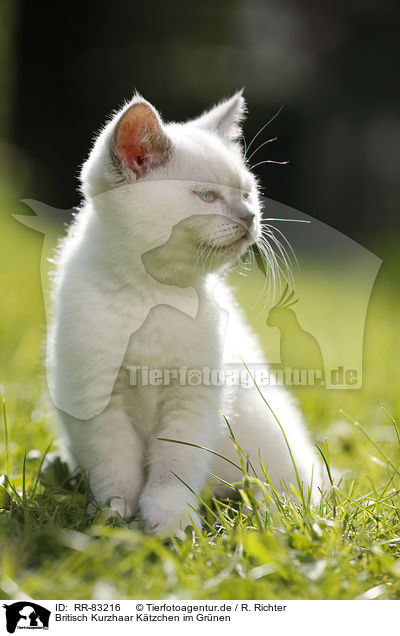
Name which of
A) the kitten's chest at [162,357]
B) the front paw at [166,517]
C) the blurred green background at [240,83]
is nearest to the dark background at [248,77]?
the blurred green background at [240,83]

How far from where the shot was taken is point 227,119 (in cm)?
215

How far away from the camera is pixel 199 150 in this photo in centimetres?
186

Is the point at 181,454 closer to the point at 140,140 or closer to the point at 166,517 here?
the point at 166,517

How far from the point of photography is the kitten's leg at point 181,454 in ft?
5.42

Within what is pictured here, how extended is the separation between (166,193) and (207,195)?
12cm

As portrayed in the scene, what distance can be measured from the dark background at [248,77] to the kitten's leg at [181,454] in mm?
4264

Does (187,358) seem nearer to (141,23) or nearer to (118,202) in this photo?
(118,202)

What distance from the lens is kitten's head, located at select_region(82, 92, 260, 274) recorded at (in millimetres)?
1722
